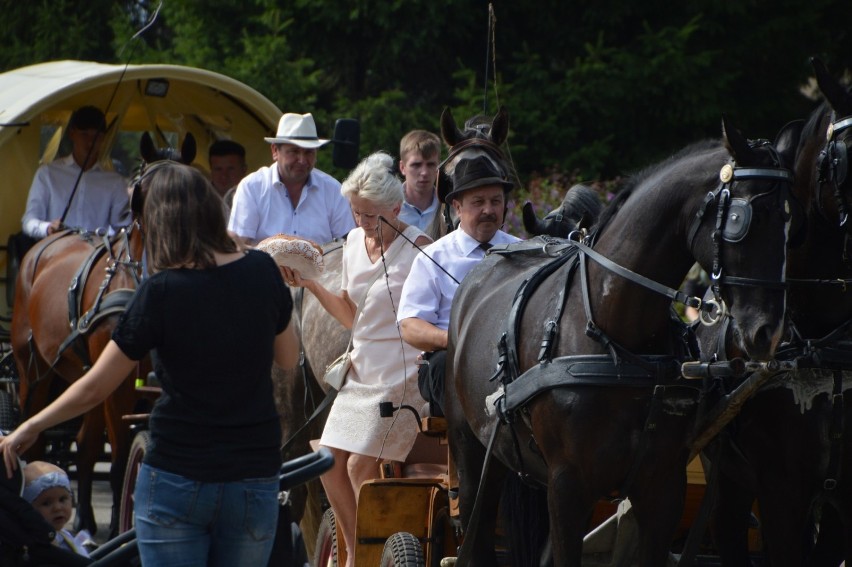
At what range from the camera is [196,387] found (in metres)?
3.91

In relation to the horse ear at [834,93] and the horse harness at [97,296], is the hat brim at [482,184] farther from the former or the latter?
the horse harness at [97,296]

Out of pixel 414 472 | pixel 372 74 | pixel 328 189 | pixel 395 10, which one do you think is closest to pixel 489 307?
pixel 414 472

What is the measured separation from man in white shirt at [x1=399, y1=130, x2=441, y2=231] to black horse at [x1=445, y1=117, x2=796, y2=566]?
2790mm

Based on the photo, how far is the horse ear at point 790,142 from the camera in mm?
5188

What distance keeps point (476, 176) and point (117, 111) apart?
200 inches

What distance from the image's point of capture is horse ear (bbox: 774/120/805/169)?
5188 millimetres

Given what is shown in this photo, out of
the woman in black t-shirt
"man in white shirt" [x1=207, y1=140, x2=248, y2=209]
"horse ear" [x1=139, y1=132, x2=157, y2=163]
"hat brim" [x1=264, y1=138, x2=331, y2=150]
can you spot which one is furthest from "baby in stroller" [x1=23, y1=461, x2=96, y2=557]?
"man in white shirt" [x1=207, y1=140, x2=248, y2=209]

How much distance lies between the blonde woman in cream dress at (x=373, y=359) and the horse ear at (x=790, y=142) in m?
1.68

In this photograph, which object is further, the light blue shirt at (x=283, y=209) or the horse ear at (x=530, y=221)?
the light blue shirt at (x=283, y=209)

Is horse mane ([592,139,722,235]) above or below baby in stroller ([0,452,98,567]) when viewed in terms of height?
above

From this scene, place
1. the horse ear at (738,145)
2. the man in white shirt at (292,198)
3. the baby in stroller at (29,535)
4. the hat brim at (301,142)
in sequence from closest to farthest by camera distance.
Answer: the baby in stroller at (29,535) → the horse ear at (738,145) → the man in white shirt at (292,198) → the hat brim at (301,142)

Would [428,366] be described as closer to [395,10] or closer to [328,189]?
[328,189]

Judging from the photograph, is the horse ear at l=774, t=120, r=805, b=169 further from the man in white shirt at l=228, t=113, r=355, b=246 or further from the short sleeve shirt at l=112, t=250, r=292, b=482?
the man in white shirt at l=228, t=113, r=355, b=246

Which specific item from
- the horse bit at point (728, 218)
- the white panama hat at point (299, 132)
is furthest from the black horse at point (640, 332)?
the white panama hat at point (299, 132)
